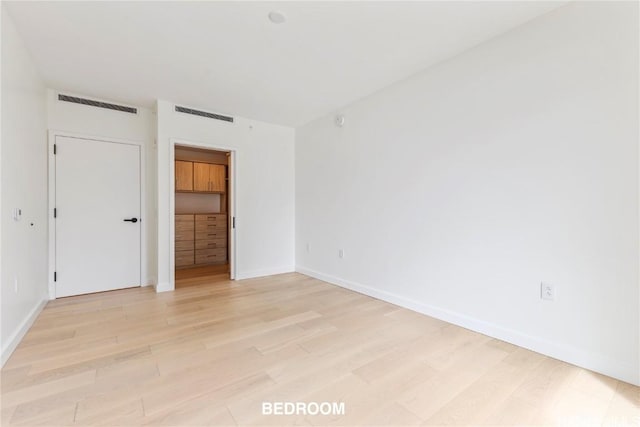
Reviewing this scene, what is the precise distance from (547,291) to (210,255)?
5195 mm

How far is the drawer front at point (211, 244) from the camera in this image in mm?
5496

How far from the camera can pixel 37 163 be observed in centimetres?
294

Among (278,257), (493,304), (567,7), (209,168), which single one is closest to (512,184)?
(493,304)

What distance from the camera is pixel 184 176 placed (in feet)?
18.0

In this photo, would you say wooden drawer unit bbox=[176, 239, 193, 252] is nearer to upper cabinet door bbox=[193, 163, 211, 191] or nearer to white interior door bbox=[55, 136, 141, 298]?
upper cabinet door bbox=[193, 163, 211, 191]

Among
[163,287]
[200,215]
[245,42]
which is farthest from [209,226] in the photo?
[245,42]

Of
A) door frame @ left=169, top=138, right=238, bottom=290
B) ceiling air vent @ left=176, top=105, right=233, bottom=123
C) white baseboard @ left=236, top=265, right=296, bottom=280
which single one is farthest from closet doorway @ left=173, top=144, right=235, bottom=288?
ceiling air vent @ left=176, top=105, right=233, bottom=123

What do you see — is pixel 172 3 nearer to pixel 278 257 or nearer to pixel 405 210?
pixel 405 210

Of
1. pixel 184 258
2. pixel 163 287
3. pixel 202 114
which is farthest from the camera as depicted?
pixel 184 258

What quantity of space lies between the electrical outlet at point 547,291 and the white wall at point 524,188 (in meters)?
0.04

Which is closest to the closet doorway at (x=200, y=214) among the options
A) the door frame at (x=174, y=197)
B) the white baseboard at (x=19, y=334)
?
the door frame at (x=174, y=197)

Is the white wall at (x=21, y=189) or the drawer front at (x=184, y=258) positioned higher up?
the white wall at (x=21, y=189)

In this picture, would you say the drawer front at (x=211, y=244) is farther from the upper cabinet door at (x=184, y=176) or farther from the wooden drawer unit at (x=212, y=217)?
the upper cabinet door at (x=184, y=176)

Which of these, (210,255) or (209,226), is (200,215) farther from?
(210,255)
